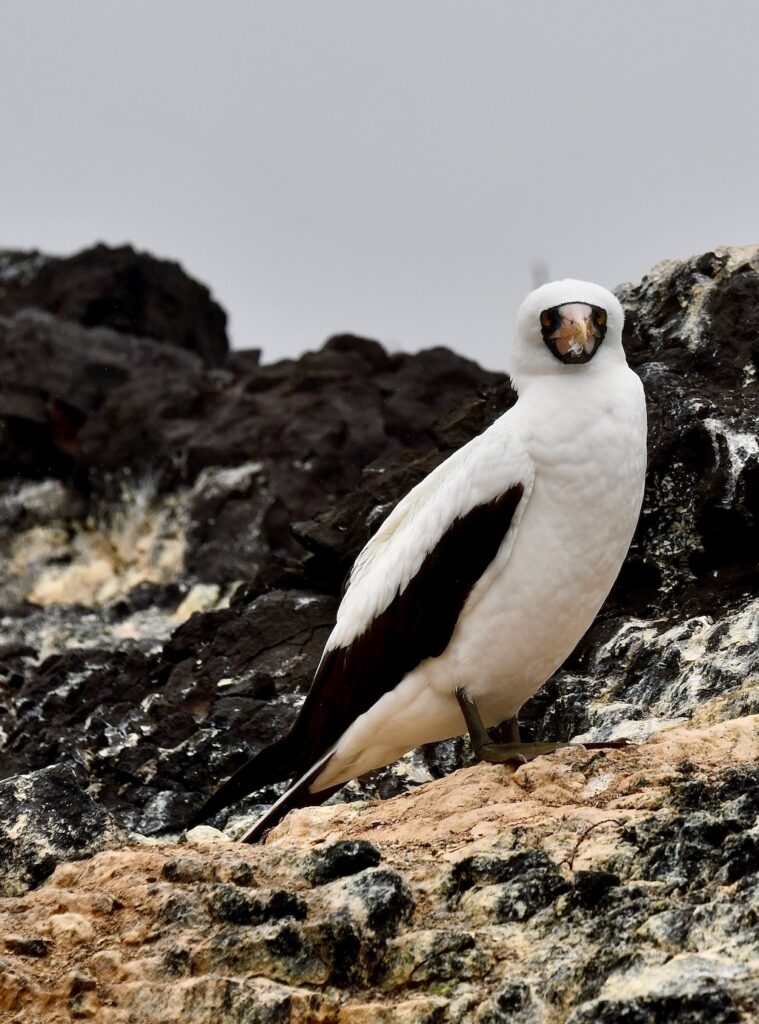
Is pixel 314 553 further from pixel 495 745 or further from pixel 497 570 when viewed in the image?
pixel 495 745

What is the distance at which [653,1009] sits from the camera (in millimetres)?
4117

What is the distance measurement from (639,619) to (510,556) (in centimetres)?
196

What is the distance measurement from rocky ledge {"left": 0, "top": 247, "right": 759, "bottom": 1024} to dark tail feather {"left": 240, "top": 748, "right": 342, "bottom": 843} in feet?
1.28

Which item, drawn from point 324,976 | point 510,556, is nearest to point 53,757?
point 510,556

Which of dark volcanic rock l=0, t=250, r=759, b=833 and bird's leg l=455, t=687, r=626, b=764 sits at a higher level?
dark volcanic rock l=0, t=250, r=759, b=833

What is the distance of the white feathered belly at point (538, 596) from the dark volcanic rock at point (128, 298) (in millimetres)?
12759

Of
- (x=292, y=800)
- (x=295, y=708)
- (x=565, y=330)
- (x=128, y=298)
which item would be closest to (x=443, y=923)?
(x=292, y=800)

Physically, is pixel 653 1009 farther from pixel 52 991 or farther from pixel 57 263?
pixel 57 263

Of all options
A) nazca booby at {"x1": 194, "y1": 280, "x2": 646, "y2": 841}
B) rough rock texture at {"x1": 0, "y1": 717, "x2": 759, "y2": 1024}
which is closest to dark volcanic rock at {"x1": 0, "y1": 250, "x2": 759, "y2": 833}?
nazca booby at {"x1": 194, "y1": 280, "x2": 646, "y2": 841}

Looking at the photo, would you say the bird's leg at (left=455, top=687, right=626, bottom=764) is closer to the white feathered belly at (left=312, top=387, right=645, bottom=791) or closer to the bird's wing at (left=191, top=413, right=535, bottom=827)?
the white feathered belly at (left=312, top=387, right=645, bottom=791)

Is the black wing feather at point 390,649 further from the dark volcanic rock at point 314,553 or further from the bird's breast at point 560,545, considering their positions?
the dark volcanic rock at point 314,553

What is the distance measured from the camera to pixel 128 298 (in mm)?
19359

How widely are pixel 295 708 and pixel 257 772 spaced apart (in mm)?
1900

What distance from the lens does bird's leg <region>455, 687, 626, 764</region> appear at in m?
6.37
